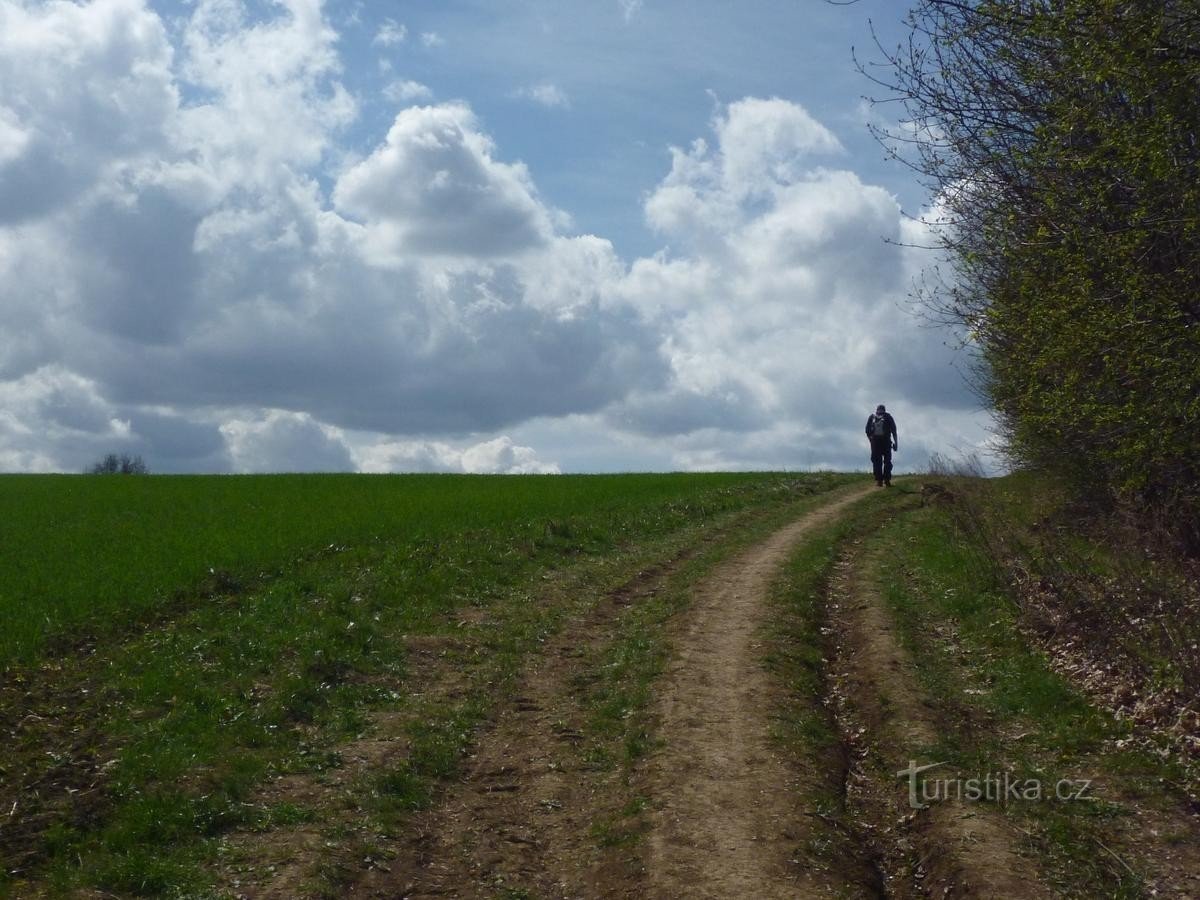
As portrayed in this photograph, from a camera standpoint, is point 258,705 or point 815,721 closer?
point 815,721

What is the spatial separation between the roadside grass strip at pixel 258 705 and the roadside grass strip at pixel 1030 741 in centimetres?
528

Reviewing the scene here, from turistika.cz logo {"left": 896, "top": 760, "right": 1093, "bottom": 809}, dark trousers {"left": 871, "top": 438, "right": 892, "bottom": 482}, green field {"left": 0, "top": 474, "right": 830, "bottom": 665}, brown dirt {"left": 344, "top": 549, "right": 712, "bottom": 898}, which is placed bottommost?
brown dirt {"left": 344, "top": 549, "right": 712, "bottom": 898}

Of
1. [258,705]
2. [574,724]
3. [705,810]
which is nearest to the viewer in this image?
[705,810]

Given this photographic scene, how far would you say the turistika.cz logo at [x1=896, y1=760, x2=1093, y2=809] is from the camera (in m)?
9.58

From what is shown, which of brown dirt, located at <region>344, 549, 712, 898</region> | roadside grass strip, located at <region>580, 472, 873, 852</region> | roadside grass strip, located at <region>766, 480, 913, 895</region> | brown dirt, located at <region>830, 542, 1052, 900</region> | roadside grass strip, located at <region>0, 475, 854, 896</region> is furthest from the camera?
roadside grass strip, located at <region>580, 472, 873, 852</region>

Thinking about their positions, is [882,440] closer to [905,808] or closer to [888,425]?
[888,425]

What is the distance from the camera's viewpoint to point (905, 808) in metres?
9.51

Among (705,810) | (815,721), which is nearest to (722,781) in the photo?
(705,810)

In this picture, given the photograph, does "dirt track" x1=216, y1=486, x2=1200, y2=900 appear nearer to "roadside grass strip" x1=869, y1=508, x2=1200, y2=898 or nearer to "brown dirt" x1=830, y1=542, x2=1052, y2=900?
"brown dirt" x1=830, y1=542, x2=1052, y2=900

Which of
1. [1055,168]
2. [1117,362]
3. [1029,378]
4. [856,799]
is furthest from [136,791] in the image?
[1029,378]

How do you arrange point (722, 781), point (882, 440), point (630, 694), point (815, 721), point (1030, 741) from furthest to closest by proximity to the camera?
point (882, 440), point (630, 694), point (815, 721), point (1030, 741), point (722, 781)

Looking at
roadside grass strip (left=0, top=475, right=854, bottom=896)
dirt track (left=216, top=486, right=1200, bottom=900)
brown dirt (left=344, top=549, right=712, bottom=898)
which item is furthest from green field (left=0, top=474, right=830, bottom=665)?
dirt track (left=216, top=486, right=1200, bottom=900)

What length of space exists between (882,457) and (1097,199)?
76.9 feet

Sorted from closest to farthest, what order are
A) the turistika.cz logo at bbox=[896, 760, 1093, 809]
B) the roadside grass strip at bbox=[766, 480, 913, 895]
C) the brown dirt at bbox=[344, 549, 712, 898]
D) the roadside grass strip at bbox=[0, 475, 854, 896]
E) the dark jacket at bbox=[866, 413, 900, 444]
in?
1. the brown dirt at bbox=[344, 549, 712, 898]
2. the roadside grass strip at bbox=[766, 480, 913, 895]
3. the roadside grass strip at bbox=[0, 475, 854, 896]
4. the turistika.cz logo at bbox=[896, 760, 1093, 809]
5. the dark jacket at bbox=[866, 413, 900, 444]
